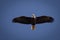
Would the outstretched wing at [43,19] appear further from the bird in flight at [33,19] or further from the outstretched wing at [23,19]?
the outstretched wing at [23,19]

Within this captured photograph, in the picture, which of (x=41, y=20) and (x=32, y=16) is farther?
(x=41, y=20)

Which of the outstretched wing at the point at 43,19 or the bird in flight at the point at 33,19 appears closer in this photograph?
the bird in flight at the point at 33,19

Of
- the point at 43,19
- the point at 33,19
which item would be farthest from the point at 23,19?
the point at 43,19

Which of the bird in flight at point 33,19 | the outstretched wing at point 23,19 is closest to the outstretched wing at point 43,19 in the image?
the bird in flight at point 33,19

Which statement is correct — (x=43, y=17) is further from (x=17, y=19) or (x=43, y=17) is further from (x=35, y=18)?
(x=17, y=19)

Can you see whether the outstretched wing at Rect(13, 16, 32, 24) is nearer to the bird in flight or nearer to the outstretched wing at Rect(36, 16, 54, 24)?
the bird in flight

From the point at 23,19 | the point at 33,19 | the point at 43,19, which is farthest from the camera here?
the point at 43,19

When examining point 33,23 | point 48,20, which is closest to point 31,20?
point 33,23

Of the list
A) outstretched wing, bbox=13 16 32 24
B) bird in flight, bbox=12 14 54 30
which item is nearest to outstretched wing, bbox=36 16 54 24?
bird in flight, bbox=12 14 54 30

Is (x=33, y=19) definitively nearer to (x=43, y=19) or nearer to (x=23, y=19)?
(x=23, y=19)

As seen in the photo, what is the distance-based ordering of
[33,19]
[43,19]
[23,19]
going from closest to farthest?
[33,19]
[23,19]
[43,19]

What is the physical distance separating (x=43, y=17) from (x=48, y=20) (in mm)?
177

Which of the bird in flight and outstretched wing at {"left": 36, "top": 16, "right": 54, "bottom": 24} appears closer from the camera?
the bird in flight

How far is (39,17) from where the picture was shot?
5848mm
